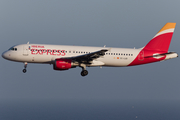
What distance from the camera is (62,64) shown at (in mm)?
41656

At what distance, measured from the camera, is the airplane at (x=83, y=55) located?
42.5 m

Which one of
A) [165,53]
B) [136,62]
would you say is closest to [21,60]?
[136,62]

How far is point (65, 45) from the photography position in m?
44.5

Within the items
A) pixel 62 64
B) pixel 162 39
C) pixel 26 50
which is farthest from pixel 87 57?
pixel 162 39

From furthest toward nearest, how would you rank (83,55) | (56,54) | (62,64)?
(56,54) < (62,64) < (83,55)

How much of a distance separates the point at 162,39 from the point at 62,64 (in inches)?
768

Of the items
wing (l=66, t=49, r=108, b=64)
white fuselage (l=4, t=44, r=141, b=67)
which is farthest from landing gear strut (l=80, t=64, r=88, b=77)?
white fuselage (l=4, t=44, r=141, b=67)

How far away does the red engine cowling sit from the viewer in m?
41.5

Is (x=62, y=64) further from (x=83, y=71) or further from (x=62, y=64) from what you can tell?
(x=83, y=71)

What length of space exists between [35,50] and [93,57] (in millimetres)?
Answer: 9767

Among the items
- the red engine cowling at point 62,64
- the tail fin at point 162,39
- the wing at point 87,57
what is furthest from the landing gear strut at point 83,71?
the tail fin at point 162,39

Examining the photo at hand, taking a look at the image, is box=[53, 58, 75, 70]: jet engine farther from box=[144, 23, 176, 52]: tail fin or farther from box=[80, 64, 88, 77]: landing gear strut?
box=[144, 23, 176, 52]: tail fin

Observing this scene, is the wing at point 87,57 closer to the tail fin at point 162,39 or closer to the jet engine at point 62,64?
the jet engine at point 62,64

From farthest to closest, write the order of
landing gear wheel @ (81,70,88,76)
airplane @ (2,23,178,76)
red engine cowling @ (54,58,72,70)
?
1. landing gear wheel @ (81,70,88,76)
2. airplane @ (2,23,178,76)
3. red engine cowling @ (54,58,72,70)
